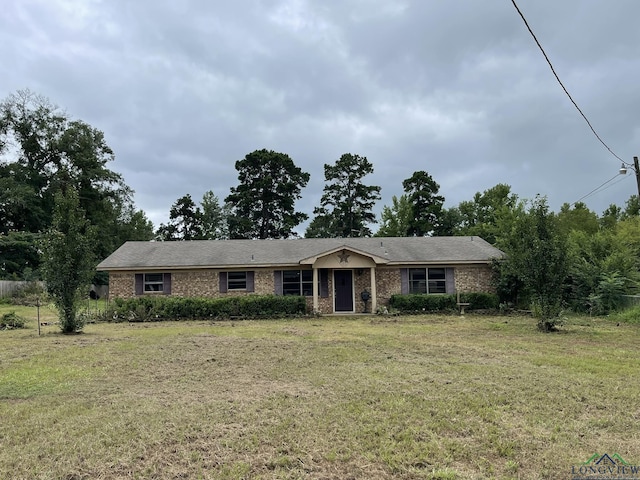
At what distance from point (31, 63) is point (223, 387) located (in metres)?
15.1

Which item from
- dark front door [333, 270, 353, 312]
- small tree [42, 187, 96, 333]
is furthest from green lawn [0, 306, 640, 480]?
dark front door [333, 270, 353, 312]

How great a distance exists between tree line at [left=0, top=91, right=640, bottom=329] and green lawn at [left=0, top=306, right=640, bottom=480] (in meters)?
4.31

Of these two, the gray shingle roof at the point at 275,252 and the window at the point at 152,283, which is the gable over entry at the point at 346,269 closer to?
the gray shingle roof at the point at 275,252

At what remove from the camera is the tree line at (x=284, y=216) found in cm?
1335

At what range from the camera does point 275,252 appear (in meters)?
20.9

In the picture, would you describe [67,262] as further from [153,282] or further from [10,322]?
[153,282]

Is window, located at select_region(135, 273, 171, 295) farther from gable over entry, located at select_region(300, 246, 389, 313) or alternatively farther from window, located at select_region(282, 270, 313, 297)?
gable over entry, located at select_region(300, 246, 389, 313)

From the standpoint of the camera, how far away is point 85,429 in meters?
4.61

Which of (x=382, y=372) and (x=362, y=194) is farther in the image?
(x=362, y=194)

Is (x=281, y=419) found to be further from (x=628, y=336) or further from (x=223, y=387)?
(x=628, y=336)

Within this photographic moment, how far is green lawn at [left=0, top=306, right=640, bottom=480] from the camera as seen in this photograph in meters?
3.80

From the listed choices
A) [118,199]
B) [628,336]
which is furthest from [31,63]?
[118,199]

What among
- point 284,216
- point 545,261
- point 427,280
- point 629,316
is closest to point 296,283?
point 427,280

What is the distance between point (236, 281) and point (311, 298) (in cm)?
353
